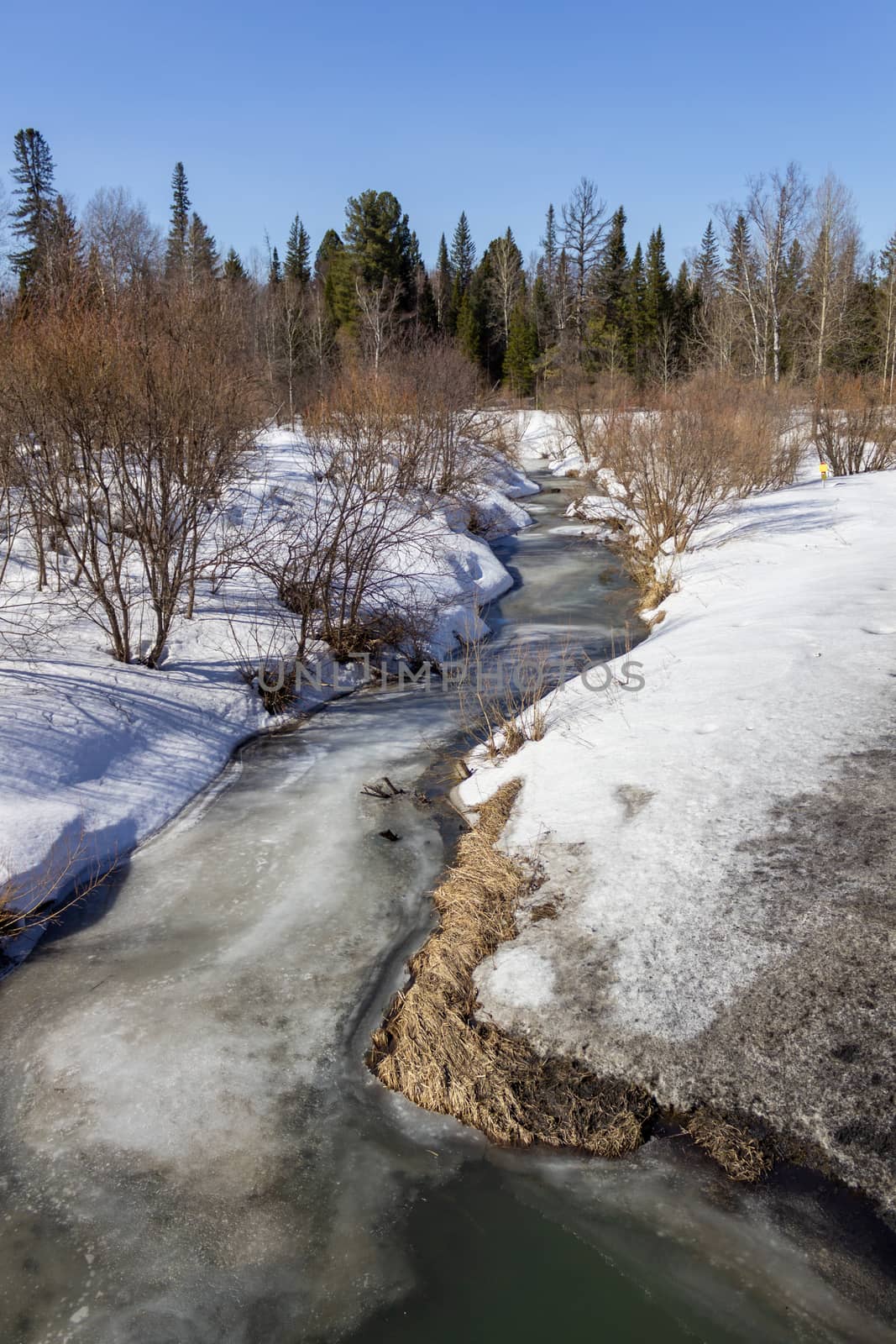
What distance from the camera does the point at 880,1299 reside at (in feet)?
11.1

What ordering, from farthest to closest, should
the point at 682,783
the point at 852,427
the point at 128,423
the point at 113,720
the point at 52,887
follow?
1. the point at 852,427
2. the point at 128,423
3. the point at 113,720
4. the point at 682,783
5. the point at 52,887

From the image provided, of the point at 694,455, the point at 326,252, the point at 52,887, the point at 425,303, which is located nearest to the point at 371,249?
the point at 425,303

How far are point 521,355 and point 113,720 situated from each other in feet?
160

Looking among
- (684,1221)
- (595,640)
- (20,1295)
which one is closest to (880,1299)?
(684,1221)

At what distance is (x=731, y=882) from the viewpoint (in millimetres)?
5629

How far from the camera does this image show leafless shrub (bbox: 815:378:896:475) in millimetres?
23969

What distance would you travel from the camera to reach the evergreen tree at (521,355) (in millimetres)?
52312

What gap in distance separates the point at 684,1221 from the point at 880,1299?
0.76m

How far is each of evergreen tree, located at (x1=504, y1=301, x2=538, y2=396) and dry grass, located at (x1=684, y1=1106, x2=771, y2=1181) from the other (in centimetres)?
5104

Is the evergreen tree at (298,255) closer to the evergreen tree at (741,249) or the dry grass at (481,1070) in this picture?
the evergreen tree at (741,249)

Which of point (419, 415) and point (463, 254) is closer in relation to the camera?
point (419, 415)

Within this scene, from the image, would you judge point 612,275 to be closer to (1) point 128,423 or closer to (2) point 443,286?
(2) point 443,286

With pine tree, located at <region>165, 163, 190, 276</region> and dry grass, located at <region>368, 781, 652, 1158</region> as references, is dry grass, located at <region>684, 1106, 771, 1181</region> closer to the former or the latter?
dry grass, located at <region>368, 781, 652, 1158</region>

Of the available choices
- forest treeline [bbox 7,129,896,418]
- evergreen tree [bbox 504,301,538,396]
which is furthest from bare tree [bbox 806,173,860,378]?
evergreen tree [bbox 504,301,538,396]
